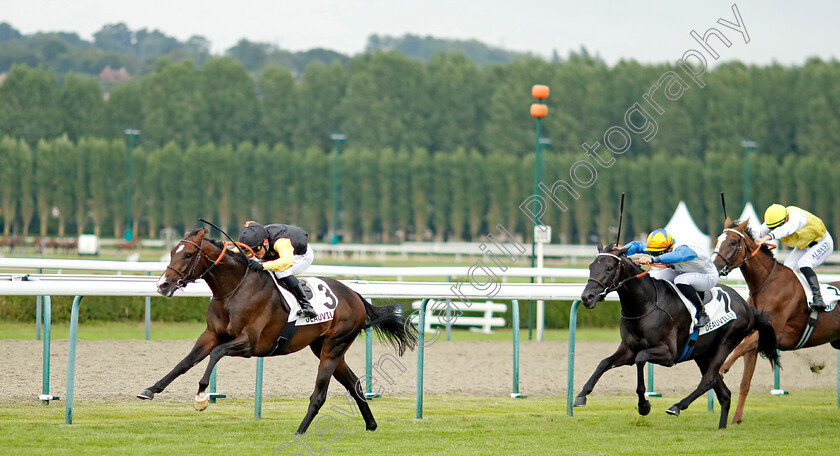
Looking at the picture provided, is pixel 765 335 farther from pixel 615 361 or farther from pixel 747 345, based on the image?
pixel 615 361

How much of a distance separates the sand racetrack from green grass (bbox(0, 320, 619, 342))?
1.10 metres

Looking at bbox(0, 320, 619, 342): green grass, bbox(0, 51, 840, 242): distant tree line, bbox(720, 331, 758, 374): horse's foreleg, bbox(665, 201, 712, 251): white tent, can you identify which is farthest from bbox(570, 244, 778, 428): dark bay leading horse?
bbox(0, 51, 840, 242): distant tree line

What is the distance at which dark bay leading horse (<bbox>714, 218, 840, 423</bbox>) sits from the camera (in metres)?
7.86

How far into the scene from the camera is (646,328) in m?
6.92

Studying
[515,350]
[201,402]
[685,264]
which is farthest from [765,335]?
[201,402]

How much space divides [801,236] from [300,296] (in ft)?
13.9

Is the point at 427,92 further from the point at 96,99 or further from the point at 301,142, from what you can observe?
the point at 96,99

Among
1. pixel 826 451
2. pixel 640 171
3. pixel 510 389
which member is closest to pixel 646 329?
pixel 826 451

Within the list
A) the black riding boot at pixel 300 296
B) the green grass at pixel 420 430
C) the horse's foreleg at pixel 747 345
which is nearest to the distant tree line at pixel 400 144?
the horse's foreleg at pixel 747 345

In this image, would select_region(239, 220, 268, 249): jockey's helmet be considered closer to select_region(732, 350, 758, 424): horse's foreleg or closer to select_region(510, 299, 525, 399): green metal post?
select_region(510, 299, 525, 399): green metal post

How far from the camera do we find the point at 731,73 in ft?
191

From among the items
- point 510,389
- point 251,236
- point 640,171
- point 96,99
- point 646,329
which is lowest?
point 510,389

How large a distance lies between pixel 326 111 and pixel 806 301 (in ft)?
183

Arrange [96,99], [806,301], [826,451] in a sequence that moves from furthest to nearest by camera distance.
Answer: [96,99]
[806,301]
[826,451]
